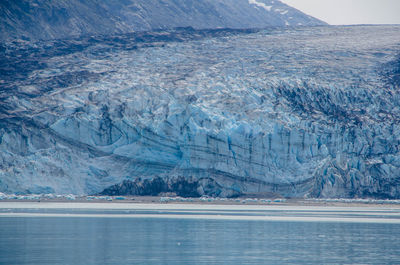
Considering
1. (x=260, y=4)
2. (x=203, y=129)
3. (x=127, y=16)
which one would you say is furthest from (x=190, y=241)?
Answer: (x=260, y=4)

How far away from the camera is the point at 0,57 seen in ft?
130

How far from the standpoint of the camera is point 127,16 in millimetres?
67312

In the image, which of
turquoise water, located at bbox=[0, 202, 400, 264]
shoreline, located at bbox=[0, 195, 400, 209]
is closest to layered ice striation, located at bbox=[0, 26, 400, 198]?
→ shoreline, located at bbox=[0, 195, 400, 209]

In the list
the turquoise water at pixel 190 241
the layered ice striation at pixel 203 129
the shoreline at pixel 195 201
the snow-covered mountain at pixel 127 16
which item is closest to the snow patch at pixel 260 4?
the snow-covered mountain at pixel 127 16

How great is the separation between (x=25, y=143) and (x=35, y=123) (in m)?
1.38

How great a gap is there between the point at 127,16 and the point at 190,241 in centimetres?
5535

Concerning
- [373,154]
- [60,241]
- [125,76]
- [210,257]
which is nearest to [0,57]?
[125,76]

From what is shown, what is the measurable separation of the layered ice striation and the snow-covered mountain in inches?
830

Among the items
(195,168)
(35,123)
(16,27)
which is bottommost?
(195,168)

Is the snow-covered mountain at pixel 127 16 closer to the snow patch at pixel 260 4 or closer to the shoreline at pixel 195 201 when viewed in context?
the snow patch at pixel 260 4

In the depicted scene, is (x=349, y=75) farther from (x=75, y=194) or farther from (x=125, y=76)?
(x=75, y=194)

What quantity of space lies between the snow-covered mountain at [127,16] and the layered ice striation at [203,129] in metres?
21.1

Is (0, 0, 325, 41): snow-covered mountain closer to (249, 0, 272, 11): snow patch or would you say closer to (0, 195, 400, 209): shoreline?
(249, 0, 272, 11): snow patch

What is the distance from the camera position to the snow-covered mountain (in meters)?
56.7
